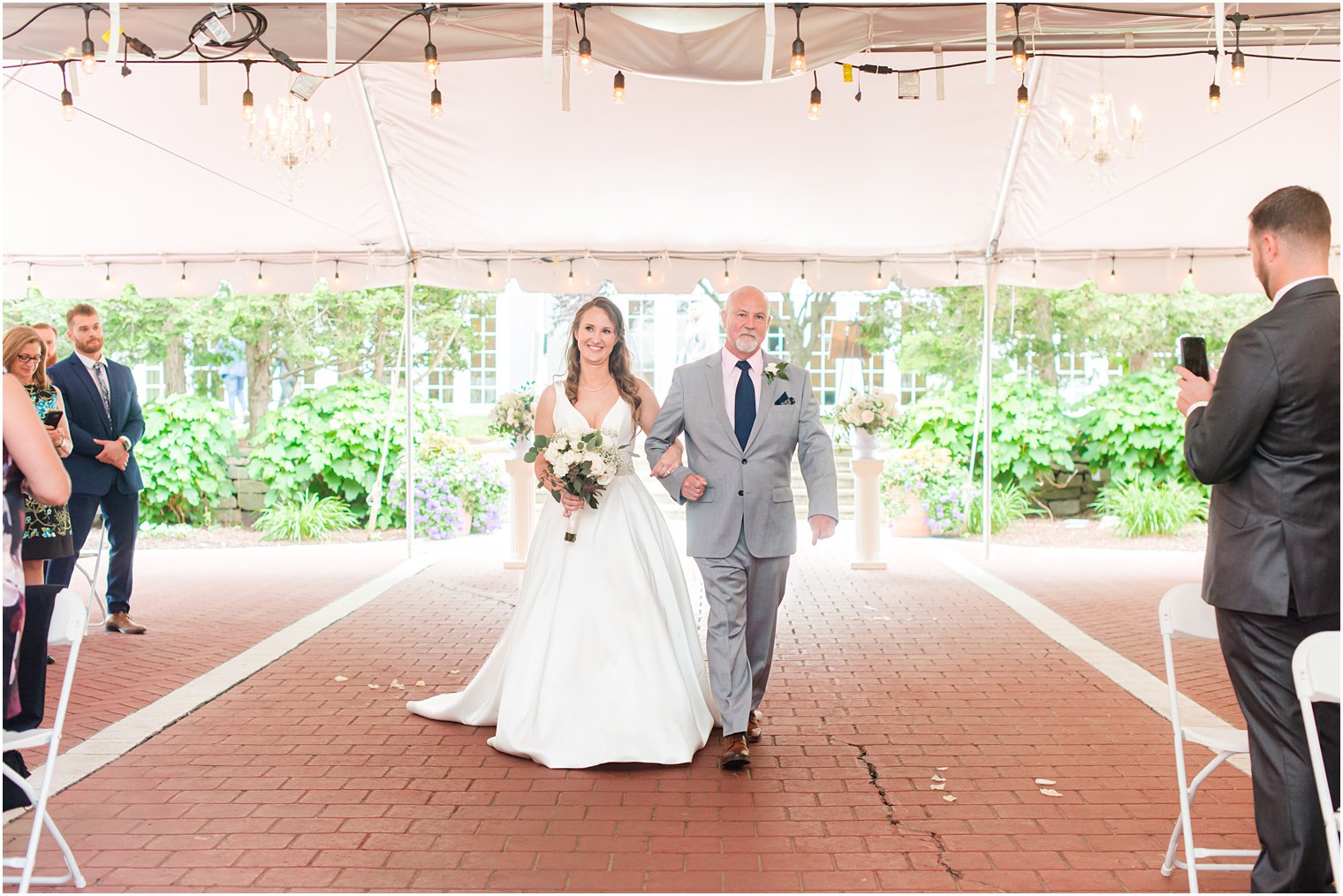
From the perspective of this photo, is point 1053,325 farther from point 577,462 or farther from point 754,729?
point 577,462

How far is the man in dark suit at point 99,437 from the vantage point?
7.48 meters

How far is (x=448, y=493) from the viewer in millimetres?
14906

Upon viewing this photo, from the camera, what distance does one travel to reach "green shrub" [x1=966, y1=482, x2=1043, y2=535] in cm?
1494

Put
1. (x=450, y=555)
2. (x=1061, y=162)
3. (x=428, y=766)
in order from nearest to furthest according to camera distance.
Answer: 1. (x=428, y=766)
2. (x=1061, y=162)
3. (x=450, y=555)

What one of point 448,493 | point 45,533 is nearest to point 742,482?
point 45,533

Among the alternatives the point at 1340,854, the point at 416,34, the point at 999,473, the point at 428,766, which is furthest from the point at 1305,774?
the point at 999,473

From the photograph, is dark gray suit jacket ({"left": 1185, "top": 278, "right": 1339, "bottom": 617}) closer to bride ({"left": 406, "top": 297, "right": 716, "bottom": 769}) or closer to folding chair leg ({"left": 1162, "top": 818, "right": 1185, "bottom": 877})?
folding chair leg ({"left": 1162, "top": 818, "right": 1185, "bottom": 877})

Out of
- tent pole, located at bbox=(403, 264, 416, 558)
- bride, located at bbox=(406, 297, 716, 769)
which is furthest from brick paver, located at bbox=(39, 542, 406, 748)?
bride, located at bbox=(406, 297, 716, 769)

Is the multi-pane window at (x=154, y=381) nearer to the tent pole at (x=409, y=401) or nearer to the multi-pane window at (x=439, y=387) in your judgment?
the multi-pane window at (x=439, y=387)

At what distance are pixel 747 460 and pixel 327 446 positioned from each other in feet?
37.3

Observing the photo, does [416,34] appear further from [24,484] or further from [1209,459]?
[1209,459]

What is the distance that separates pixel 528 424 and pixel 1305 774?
8487 mm

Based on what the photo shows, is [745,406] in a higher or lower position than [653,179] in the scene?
lower

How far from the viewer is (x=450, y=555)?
41.9ft
